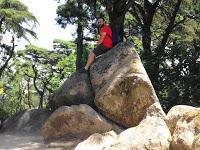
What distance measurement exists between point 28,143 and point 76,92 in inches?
75.0

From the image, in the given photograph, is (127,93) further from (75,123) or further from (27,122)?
(27,122)

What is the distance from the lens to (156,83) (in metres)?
15.0

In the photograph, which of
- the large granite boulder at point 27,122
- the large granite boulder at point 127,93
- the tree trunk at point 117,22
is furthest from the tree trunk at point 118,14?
the large granite boulder at point 27,122

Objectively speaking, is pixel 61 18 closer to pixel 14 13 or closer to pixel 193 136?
pixel 14 13

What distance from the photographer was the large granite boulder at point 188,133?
6088mm

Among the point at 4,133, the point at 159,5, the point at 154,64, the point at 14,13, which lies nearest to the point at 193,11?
the point at 159,5

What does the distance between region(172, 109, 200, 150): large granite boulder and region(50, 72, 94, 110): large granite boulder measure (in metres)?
5.15

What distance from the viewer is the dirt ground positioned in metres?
10.3

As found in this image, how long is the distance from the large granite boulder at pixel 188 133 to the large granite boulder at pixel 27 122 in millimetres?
8140

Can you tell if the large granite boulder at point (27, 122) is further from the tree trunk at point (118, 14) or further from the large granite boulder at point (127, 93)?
the large granite boulder at point (127, 93)

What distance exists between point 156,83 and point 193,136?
8.82 metres

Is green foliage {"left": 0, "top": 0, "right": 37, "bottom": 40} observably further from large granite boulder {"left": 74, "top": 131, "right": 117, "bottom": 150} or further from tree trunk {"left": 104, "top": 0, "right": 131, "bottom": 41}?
large granite boulder {"left": 74, "top": 131, "right": 117, "bottom": 150}

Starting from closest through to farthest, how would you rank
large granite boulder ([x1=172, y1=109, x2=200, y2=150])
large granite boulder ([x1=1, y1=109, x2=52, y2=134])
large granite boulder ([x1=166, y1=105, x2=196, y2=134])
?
large granite boulder ([x1=172, y1=109, x2=200, y2=150]), large granite boulder ([x1=166, y1=105, x2=196, y2=134]), large granite boulder ([x1=1, y1=109, x2=52, y2=134])

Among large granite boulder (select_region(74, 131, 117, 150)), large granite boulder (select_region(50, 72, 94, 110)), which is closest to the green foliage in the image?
large granite boulder (select_region(50, 72, 94, 110))
